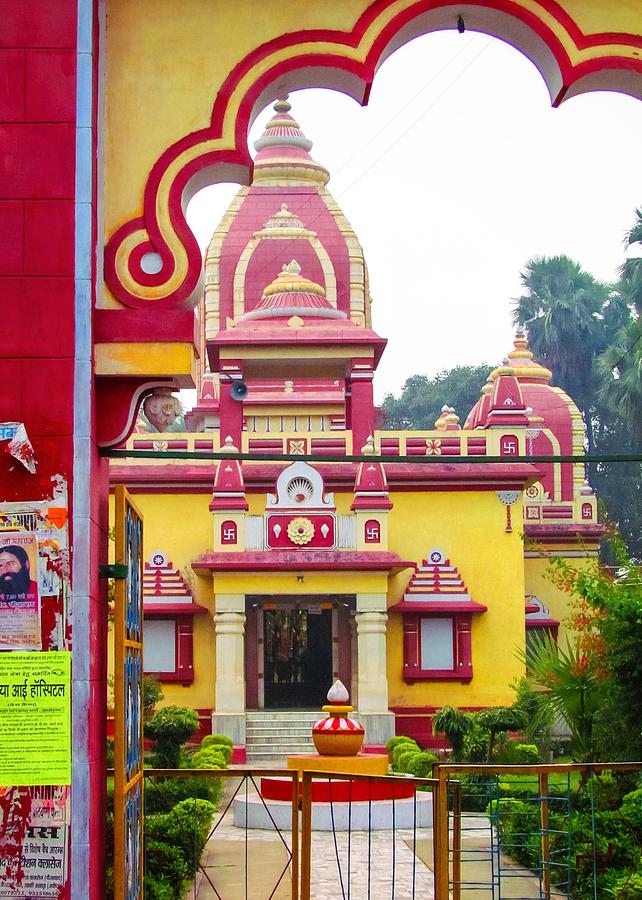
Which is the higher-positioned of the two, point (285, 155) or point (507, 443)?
point (285, 155)

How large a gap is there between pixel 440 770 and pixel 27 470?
2.69 meters

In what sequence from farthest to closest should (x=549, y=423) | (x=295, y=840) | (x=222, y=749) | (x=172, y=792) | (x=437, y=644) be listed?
(x=549, y=423) → (x=437, y=644) → (x=222, y=749) → (x=172, y=792) → (x=295, y=840)

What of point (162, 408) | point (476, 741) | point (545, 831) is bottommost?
point (476, 741)

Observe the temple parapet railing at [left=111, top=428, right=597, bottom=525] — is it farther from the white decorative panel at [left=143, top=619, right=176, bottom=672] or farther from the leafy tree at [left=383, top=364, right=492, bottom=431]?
the leafy tree at [left=383, top=364, right=492, bottom=431]

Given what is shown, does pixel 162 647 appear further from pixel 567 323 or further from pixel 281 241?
pixel 567 323

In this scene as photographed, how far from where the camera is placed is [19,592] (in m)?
5.93

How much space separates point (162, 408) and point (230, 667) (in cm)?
1645

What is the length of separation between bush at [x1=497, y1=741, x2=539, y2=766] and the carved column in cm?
303

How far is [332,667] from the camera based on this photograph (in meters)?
24.4

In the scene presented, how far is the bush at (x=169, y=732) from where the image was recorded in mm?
16438

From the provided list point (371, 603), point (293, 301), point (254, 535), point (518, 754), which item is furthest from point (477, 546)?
point (518, 754)

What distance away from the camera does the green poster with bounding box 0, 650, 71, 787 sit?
585 centimetres

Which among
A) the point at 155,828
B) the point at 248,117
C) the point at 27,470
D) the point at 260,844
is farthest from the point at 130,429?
the point at 260,844

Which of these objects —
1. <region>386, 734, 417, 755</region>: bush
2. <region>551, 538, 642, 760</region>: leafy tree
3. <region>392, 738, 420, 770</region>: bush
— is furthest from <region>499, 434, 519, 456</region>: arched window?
<region>551, 538, 642, 760</region>: leafy tree
